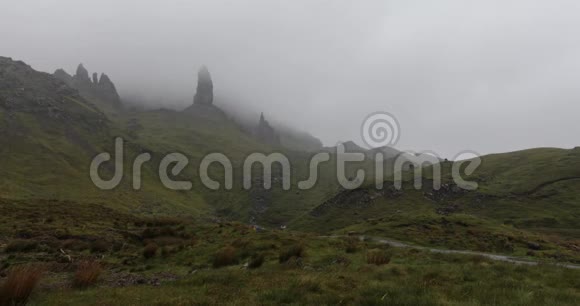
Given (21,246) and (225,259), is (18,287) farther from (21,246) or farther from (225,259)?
(21,246)

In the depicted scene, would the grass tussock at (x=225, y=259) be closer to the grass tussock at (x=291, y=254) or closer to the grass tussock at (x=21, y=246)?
the grass tussock at (x=291, y=254)

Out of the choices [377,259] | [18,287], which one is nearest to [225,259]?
[377,259]

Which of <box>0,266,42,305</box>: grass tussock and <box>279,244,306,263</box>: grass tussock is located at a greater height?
<box>0,266,42,305</box>: grass tussock

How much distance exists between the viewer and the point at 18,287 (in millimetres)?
12531

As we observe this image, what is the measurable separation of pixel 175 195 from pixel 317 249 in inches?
6588

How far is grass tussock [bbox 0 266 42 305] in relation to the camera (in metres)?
12.1

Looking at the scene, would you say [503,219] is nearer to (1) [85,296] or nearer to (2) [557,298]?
(2) [557,298]

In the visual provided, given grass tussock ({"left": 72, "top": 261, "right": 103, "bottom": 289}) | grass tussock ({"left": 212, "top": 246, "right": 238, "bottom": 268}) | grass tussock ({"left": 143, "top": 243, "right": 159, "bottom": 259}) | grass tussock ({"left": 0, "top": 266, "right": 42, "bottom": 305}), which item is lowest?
grass tussock ({"left": 143, "top": 243, "right": 159, "bottom": 259})

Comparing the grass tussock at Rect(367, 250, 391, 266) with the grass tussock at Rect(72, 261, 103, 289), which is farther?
the grass tussock at Rect(367, 250, 391, 266)

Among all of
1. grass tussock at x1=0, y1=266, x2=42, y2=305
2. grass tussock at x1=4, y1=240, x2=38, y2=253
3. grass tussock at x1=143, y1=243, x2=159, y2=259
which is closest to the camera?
grass tussock at x1=0, y1=266, x2=42, y2=305

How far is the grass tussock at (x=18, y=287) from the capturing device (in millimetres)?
12055

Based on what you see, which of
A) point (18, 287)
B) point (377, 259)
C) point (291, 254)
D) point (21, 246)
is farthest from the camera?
point (21, 246)

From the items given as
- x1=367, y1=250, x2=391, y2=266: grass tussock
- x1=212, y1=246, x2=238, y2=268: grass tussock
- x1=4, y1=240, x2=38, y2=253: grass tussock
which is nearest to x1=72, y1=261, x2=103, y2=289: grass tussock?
x1=212, y1=246, x2=238, y2=268: grass tussock

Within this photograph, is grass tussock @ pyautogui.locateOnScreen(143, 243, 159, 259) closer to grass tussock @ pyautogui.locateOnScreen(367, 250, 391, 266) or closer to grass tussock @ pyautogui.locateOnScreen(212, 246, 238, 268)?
grass tussock @ pyautogui.locateOnScreen(212, 246, 238, 268)
